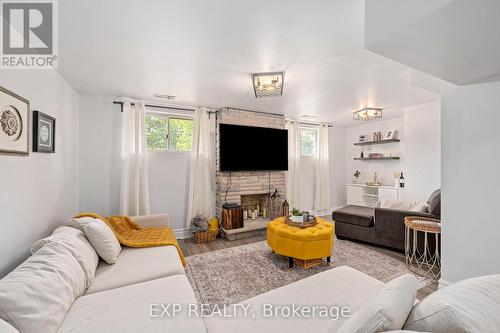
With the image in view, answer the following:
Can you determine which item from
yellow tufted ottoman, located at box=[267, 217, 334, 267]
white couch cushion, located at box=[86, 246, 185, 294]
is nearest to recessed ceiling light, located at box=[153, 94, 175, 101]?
white couch cushion, located at box=[86, 246, 185, 294]

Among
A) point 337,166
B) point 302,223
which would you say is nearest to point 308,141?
point 337,166

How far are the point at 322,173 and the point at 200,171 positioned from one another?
3.28 m

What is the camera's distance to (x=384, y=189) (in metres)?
4.70

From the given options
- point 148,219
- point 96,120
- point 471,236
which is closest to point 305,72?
point 471,236

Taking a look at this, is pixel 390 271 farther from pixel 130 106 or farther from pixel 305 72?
pixel 130 106

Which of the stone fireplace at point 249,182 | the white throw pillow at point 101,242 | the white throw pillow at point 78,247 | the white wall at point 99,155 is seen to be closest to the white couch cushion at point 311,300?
the white throw pillow at point 78,247

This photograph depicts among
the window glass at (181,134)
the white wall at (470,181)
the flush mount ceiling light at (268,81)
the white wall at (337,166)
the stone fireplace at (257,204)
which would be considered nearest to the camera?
the white wall at (470,181)

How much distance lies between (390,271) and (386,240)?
2.30ft

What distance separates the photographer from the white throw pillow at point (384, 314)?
708 millimetres

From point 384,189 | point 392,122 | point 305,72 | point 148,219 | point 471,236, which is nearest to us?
point 471,236

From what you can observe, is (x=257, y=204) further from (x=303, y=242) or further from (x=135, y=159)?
(x=135, y=159)

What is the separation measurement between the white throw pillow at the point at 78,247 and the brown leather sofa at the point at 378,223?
3483 millimetres

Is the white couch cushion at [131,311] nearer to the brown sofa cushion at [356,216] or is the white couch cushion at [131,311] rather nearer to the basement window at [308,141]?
the brown sofa cushion at [356,216]

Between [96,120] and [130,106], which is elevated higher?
[130,106]
